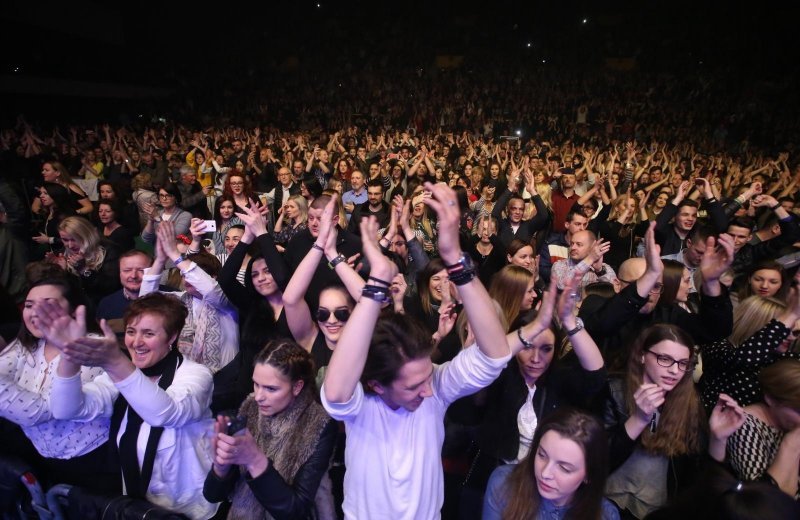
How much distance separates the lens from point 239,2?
22.6 metres

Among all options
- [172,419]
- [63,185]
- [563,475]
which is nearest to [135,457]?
[172,419]

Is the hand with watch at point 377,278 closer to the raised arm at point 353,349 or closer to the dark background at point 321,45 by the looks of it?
the raised arm at point 353,349

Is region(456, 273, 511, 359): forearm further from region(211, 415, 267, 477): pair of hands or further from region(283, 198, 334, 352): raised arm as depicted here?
region(283, 198, 334, 352): raised arm

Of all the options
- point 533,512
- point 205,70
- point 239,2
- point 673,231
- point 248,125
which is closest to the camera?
point 533,512

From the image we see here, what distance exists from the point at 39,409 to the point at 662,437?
2419 mm

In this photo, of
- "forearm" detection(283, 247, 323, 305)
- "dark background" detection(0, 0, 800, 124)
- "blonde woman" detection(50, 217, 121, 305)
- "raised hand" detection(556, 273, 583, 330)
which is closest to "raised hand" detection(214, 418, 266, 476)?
"forearm" detection(283, 247, 323, 305)

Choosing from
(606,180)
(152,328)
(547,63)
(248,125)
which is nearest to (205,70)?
(248,125)

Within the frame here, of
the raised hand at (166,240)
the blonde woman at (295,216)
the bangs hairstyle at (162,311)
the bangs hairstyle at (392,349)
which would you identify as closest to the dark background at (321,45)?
the blonde woman at (295,216)

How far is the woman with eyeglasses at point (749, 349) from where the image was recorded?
2395 millimetres

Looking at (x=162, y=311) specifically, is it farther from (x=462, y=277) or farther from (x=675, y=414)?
(x=675, y=414)

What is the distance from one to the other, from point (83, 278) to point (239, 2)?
74.5ft

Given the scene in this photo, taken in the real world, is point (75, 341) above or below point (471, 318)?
above

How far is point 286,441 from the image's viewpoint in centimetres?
188

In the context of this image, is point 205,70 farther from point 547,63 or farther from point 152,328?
point 152,328
